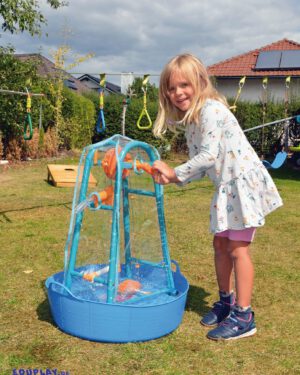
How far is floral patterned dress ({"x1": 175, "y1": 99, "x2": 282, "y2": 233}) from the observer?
220cm

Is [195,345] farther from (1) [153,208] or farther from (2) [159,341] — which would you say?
(1) [153,208]

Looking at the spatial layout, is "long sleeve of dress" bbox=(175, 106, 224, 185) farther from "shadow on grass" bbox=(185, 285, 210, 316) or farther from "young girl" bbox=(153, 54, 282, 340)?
"shadow on grass" bbox=(185, 285, 210, 316)

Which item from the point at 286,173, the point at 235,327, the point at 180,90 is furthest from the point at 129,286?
the point at 286,173

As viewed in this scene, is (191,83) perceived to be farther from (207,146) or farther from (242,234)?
(242,234)

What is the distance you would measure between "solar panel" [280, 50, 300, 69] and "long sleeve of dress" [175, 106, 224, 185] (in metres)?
14.8

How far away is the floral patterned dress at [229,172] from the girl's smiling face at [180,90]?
3.7 inches

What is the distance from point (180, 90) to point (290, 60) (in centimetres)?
1508

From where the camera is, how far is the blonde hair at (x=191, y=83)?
7.24 feet

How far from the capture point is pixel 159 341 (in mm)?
2283

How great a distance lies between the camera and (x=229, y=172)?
89.4 inches

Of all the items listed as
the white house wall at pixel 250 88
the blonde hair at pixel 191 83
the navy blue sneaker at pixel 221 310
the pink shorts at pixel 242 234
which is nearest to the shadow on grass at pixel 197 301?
the navy blue sneaker at pixel 221 310

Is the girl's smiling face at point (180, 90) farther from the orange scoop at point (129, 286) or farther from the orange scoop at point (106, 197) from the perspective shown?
the orange scoop at point (129, 286)

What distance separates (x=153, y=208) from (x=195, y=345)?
2.57ft

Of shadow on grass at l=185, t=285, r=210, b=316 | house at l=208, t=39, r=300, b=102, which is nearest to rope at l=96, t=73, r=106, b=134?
shadow on grass at l=185, t=285, r=210, b=316
